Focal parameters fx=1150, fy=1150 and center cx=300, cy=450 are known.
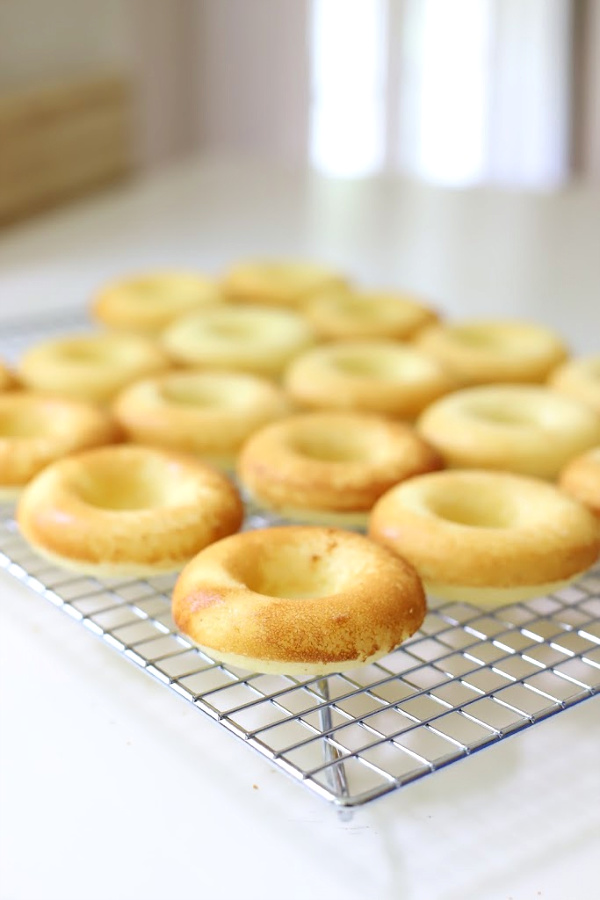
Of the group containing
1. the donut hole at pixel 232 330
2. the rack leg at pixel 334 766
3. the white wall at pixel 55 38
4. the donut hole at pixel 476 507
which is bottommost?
the rack leg at pixel 334 766

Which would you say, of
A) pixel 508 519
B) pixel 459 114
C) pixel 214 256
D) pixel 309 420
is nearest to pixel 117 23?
pixel 459 114

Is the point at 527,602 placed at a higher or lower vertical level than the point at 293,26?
lower

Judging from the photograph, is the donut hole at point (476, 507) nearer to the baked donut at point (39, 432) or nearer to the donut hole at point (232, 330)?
the baked donut at point (39, 432)

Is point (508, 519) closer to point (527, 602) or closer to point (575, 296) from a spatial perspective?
point (527, 602)

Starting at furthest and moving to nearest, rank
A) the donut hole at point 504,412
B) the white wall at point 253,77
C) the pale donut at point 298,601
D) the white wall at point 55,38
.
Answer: the white wall at point 253,77
the white wall at point 55,38
the donut hole at point 504,412
the pale donut at point 298,601

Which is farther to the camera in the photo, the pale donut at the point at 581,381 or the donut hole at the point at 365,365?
the donut hole at the point at 365,365

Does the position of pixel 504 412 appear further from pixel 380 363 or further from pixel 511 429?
pixel 380 363

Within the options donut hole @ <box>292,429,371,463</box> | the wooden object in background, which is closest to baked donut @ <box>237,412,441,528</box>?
donut hole @ <box>292,429,371,463</box>

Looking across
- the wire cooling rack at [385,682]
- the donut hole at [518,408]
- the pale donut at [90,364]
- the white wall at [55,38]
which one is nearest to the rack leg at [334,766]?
the wire cooling rack at [385,682]

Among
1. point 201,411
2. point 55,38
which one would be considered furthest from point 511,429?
point 55,38
